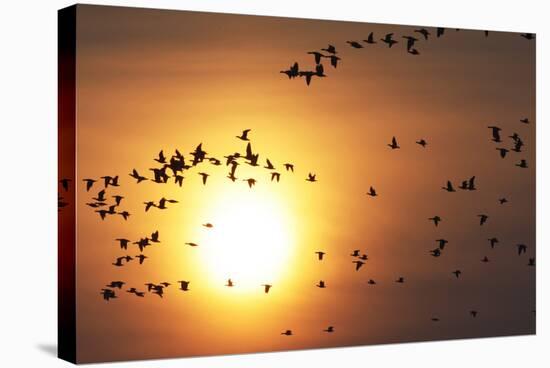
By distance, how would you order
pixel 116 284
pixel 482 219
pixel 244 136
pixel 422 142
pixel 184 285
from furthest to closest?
pixel 482 219
pixel 422 142
pixel 244 136
pixel 184 285
pixel 116 284

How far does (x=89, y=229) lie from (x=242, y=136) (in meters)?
1.21

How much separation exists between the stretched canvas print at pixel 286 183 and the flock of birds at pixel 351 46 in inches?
0.4

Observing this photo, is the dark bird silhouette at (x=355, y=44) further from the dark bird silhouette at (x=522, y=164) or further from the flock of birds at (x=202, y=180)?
the dark bird silhouette at (x=522, y=164)

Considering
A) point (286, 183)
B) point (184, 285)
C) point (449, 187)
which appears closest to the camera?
point (184, 285)

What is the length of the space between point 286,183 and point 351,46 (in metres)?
1.08

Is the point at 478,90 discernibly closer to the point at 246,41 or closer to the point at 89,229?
the point at 246,41

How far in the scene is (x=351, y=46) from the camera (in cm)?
976

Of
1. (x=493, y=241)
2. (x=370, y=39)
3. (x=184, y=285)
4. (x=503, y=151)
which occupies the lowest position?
(x=184, y=285)

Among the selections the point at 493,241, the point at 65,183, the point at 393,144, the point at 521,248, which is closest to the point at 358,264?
the point at 393,144

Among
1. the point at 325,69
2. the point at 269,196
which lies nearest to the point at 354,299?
the point at 269,196

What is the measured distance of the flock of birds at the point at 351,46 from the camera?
9573mm

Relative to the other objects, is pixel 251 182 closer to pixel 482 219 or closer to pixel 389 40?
pixel 389 40

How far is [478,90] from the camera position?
10.2 m

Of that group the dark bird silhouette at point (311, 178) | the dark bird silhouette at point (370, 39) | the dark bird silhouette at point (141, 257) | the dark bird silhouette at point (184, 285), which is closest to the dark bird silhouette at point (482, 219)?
the dark bird silhouette at point (311, 178)
